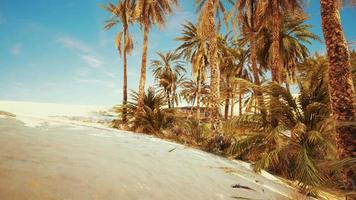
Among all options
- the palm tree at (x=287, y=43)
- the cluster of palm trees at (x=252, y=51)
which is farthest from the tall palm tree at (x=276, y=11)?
the palm tree at (x=287, y=43)

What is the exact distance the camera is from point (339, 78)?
146 inches

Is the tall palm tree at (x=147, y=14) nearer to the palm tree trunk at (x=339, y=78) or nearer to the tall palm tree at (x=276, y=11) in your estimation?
the tall palm tree at (x=276, y=11)

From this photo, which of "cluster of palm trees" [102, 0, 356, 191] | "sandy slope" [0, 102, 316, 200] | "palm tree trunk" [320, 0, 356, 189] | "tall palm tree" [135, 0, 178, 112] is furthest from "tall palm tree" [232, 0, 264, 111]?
"sandy slope" [0, 102, 316, 200]

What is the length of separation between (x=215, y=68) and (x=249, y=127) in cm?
410

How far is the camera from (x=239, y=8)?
475 inches

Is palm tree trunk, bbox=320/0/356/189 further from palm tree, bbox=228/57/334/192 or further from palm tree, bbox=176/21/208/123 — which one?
palm tree, bbox=176/21/208/123

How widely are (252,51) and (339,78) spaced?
879 cm

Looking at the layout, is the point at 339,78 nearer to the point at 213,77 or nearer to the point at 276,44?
the point at 213,77

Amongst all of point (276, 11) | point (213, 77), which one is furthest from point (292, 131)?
point (276, 11)

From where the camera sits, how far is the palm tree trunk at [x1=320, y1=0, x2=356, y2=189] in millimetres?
3402

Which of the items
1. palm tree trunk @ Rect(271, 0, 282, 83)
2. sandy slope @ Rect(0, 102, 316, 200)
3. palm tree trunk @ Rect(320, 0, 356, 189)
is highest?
palm tree trunk @ Rect(271, 0, 282, 83)

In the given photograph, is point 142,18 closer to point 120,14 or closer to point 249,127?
point 120,14

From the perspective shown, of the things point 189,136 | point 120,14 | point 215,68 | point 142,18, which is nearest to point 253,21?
point 215,68

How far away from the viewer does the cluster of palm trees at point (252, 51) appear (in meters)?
3.69
